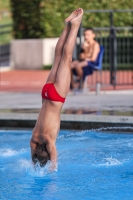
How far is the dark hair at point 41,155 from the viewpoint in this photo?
685 centimetres

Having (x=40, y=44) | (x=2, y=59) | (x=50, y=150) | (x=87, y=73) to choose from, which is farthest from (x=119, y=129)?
(x=2, y=59)

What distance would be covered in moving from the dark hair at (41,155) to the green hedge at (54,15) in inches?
593

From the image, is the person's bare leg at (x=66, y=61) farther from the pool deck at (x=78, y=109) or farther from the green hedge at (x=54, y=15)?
the green hedge at (x=54, y=15)

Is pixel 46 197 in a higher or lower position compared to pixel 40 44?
higher

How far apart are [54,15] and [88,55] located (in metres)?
8.40

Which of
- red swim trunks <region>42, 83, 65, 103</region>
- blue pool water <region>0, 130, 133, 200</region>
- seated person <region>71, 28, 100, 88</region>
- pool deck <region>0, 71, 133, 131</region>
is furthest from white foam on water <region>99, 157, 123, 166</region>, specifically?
seated person <region>71, 28, 100, 88</region>

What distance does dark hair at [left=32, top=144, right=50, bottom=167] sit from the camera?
685 cm

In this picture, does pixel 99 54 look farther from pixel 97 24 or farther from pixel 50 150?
pixel 97 24

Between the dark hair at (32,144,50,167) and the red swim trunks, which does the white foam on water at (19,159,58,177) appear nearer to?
the dark hair at (32,144,50,167)

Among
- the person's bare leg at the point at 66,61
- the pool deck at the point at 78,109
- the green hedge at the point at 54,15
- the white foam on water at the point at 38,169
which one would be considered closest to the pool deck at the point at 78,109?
the pool deck at the point at 78,109

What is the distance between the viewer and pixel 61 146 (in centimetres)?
918

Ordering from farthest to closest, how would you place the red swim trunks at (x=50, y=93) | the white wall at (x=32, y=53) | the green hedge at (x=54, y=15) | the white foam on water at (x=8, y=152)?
1. the green hedge at (x=54, y=15)
2. the white wall at (x=32, y=53)
3. the white foam on water at (x=8, y=152)
4. the red swim trunks at (x=50, y=93)

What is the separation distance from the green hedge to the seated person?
26.5 feet

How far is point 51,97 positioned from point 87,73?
268 inches
